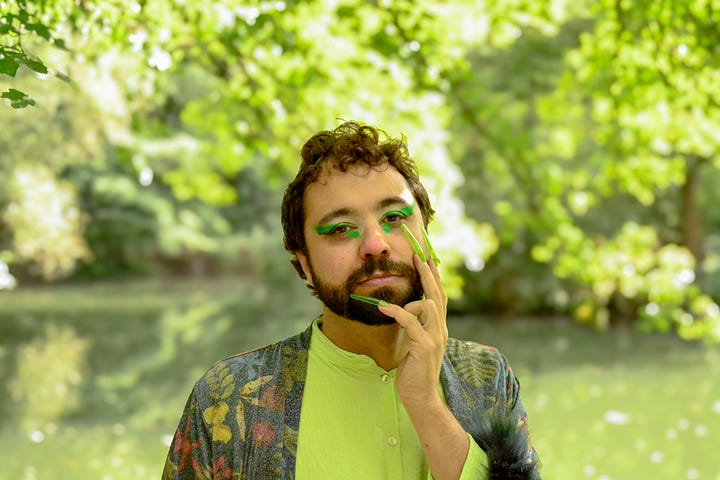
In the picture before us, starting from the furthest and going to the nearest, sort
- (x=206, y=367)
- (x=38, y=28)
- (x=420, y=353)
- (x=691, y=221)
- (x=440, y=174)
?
(x=691, y=221) < (x=206, y=367) < (x=440, y=174) < (x=38, y=28) < (x=420, y=353)

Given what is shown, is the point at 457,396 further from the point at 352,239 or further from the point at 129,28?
the point at 129,28

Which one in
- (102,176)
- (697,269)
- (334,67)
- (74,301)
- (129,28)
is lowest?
(129,28)

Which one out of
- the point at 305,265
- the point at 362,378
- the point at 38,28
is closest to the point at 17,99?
the point at 38,28

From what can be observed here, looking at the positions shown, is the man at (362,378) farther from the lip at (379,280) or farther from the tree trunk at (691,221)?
the tree trunk at (691,221)

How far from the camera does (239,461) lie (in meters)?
2.00

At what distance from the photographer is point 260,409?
203 cm

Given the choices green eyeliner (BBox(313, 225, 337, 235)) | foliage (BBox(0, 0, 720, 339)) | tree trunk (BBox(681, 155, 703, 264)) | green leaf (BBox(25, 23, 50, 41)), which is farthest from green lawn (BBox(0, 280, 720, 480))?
green eyeliner (BBox(313, 225, 337, 235))

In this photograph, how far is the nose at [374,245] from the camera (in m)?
1.99

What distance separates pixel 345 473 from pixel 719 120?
15.3 feet

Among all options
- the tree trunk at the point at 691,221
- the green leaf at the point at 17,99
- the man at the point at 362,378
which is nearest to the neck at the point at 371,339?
the man at the point at 362,378

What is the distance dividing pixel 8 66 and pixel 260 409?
3.50 feet

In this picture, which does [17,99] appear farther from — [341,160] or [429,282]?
[429,282]

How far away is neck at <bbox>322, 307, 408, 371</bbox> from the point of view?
6.89 ft

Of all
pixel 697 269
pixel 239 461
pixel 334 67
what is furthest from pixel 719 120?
pixel 697 269
